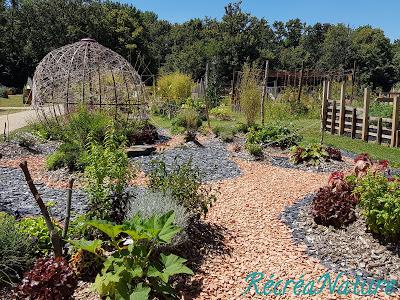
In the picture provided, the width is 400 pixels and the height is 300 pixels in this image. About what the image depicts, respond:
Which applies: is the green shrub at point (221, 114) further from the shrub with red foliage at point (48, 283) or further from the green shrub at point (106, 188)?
the shrub with red foliage at point (48, 283)

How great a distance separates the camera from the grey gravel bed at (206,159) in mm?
7582

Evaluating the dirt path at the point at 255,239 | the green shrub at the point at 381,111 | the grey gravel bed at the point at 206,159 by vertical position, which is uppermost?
the green shrub at the point at 381,111

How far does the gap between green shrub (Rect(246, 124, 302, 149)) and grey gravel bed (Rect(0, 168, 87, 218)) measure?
5204 millimetres

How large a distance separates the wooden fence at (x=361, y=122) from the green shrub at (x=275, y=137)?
1559 mm

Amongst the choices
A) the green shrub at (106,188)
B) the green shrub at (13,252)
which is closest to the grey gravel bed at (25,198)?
the green shrub at (106,188)

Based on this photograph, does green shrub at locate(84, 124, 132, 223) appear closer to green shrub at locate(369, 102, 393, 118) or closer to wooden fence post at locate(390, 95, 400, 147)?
wooden fence post at locate(390, 95, 400, 147)

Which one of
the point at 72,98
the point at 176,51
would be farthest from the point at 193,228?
the point at 176,51

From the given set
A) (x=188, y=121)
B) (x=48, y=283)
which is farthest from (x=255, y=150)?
(x=48, y=283)

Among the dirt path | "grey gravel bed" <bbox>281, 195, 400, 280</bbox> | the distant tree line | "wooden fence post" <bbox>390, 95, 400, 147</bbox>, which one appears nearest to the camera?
the dirt path

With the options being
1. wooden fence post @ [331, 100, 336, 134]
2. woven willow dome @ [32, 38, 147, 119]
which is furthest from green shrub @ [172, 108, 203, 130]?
wooden fence post @ [331, 100, 336, 134]

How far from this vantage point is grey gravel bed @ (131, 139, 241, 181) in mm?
7582

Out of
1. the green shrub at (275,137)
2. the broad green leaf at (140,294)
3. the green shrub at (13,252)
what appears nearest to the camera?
the broad green leaf at (140,294)

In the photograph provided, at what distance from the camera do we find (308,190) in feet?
21.5

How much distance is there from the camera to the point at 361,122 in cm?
1305
